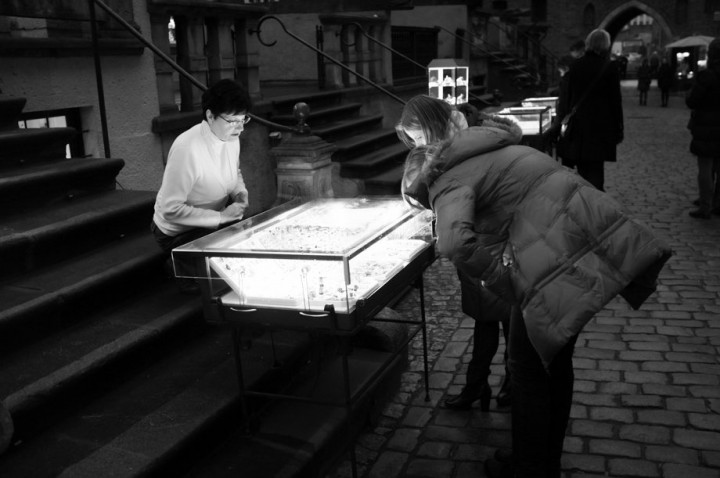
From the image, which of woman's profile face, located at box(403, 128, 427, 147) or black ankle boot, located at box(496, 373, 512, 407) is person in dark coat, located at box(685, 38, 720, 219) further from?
woman's profile face, located at box(403, 128, 427, 147)

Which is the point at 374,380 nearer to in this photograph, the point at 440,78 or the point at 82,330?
the point at 82,330

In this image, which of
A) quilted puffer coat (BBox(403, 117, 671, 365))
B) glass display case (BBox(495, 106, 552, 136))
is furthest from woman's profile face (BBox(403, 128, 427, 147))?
→ glass display case (BBox(495, 106, 552, 136))

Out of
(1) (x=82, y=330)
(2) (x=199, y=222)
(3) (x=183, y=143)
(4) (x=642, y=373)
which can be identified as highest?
(3) (x=183, y=143)

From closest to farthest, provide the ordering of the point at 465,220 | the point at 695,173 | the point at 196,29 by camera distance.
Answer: the point at 465,220 < the point at 196,29 < the point at 695,173

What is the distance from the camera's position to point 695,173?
489 inches

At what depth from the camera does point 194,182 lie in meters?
4.35

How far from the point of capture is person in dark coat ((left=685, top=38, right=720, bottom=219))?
8.59 metres

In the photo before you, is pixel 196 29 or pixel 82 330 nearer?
pixel 82 330

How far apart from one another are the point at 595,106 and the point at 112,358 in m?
5.75

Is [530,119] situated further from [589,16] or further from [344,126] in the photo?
[589,16]

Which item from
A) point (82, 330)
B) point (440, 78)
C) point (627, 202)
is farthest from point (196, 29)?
point (627, 202)

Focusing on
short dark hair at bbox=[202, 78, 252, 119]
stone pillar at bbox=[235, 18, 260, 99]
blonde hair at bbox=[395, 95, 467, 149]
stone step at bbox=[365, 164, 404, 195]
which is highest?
stone pillar at bbox=[235, 18, 260, 99]

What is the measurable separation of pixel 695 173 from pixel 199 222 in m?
10.3

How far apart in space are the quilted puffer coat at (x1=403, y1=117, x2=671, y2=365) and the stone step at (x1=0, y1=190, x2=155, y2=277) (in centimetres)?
231
